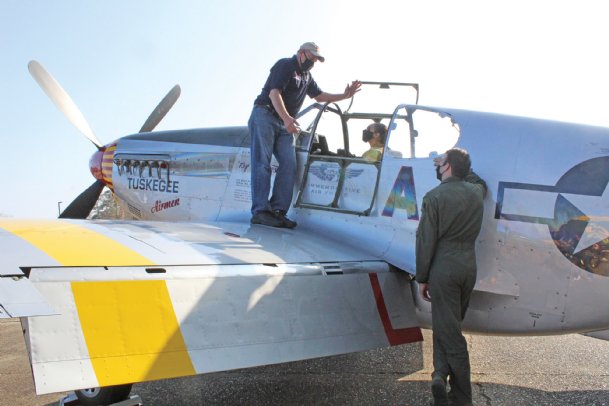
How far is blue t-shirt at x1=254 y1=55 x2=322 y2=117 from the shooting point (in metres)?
4.84

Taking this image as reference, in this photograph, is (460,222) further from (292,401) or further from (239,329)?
(292,401)

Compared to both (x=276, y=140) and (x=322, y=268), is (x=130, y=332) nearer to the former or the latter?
(x=322, y=268)

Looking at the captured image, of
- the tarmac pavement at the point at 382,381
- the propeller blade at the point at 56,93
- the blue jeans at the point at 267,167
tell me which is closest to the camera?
the tarmac pavement at the point at 382,381

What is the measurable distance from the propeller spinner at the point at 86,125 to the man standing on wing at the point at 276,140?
374cm

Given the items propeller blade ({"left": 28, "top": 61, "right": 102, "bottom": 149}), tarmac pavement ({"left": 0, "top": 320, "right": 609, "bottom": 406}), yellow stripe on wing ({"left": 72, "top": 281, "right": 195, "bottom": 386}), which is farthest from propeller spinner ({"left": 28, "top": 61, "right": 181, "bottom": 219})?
yellow stripe on wing ({"left": 72, "top": 281, "right": 195, "bottom": 386})

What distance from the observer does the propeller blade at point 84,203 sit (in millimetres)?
7707

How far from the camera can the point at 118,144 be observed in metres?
7.70

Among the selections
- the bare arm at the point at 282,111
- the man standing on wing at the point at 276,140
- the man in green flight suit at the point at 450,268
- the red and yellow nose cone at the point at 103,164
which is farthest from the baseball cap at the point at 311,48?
the red and yellow nose cone at the point at 103,164

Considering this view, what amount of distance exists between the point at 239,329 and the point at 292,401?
135cm

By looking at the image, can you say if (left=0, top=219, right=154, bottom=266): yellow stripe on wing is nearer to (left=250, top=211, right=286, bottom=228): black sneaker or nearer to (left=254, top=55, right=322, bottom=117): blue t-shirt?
(left=250, top=211, right=286, bottom=228): black sneaker

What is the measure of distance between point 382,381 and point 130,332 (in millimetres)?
2662

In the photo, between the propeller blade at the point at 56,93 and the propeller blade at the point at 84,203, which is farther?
the propeller blade at the point at 56,93

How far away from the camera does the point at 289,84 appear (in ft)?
16.3

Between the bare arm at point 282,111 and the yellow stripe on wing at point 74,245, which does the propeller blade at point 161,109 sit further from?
the yellow stripe on wing at point 74,245
